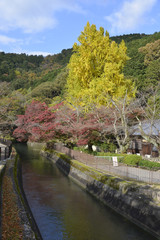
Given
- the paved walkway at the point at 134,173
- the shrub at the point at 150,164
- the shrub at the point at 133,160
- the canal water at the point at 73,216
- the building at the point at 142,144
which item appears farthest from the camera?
the building at the point at 142,144

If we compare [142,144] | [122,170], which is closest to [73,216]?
[122,170]

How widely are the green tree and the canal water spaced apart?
12.3 m

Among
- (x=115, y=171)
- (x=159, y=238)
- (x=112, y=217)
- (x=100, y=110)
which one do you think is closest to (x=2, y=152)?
(x=100, y=110)

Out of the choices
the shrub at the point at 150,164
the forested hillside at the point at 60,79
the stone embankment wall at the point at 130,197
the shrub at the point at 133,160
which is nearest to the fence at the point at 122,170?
the shrub at the point at 133,160

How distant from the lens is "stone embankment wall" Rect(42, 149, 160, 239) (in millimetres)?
10396

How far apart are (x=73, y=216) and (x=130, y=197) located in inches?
136

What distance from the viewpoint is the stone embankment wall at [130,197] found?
10.4 m

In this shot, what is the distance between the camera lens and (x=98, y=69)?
29.0 m

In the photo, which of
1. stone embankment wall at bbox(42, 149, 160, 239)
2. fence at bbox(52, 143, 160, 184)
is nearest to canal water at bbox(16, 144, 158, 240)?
stone embankment wall at bbox(42, 149, 160, 239)

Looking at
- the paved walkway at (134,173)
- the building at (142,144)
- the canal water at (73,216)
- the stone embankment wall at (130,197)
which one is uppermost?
the building at (142,144)

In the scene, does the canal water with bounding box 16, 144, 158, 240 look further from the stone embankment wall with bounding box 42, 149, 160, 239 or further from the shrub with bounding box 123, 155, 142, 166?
the shrub with bounding box 123, 155, 142, 166

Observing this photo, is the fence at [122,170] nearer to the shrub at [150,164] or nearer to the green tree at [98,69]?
the shrub at [150,164]

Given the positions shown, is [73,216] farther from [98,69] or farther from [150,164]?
[98,69]

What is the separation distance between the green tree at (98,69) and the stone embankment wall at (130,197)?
36.7 ft
